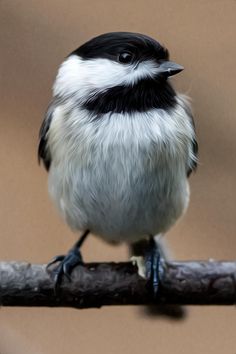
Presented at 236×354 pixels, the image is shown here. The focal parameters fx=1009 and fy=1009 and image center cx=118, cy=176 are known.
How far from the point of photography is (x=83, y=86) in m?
1.64

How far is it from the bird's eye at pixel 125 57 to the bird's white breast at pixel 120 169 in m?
0.08

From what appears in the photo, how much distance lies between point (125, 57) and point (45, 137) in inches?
8.7

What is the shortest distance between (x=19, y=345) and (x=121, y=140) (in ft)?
1.17

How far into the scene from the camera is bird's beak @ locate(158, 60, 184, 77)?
1534 millimetres

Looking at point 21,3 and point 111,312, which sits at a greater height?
point 21,3

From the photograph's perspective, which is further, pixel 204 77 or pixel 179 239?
pixel 179 239

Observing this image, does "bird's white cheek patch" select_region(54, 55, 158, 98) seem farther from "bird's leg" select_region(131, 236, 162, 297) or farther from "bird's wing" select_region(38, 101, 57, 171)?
"bird's leg" select_region(131, 236, 162, 297)

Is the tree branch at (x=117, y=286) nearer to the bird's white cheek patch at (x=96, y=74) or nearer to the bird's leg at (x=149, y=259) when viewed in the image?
the bird's leg at (x=149, y=259)

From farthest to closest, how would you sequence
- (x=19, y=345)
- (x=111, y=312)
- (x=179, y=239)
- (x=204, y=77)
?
(x=111, y=312), (x=179, y=239), (x=204, y=77), (x=19, y=345)

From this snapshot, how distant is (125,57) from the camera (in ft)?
5.20

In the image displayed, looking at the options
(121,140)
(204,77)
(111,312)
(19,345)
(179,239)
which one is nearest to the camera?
(19,345)

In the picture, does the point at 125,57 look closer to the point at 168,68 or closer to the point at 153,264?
the point at 168,68

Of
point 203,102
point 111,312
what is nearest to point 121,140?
point 203,102

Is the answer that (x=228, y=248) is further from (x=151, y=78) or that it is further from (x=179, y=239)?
(x=151, y=78)
